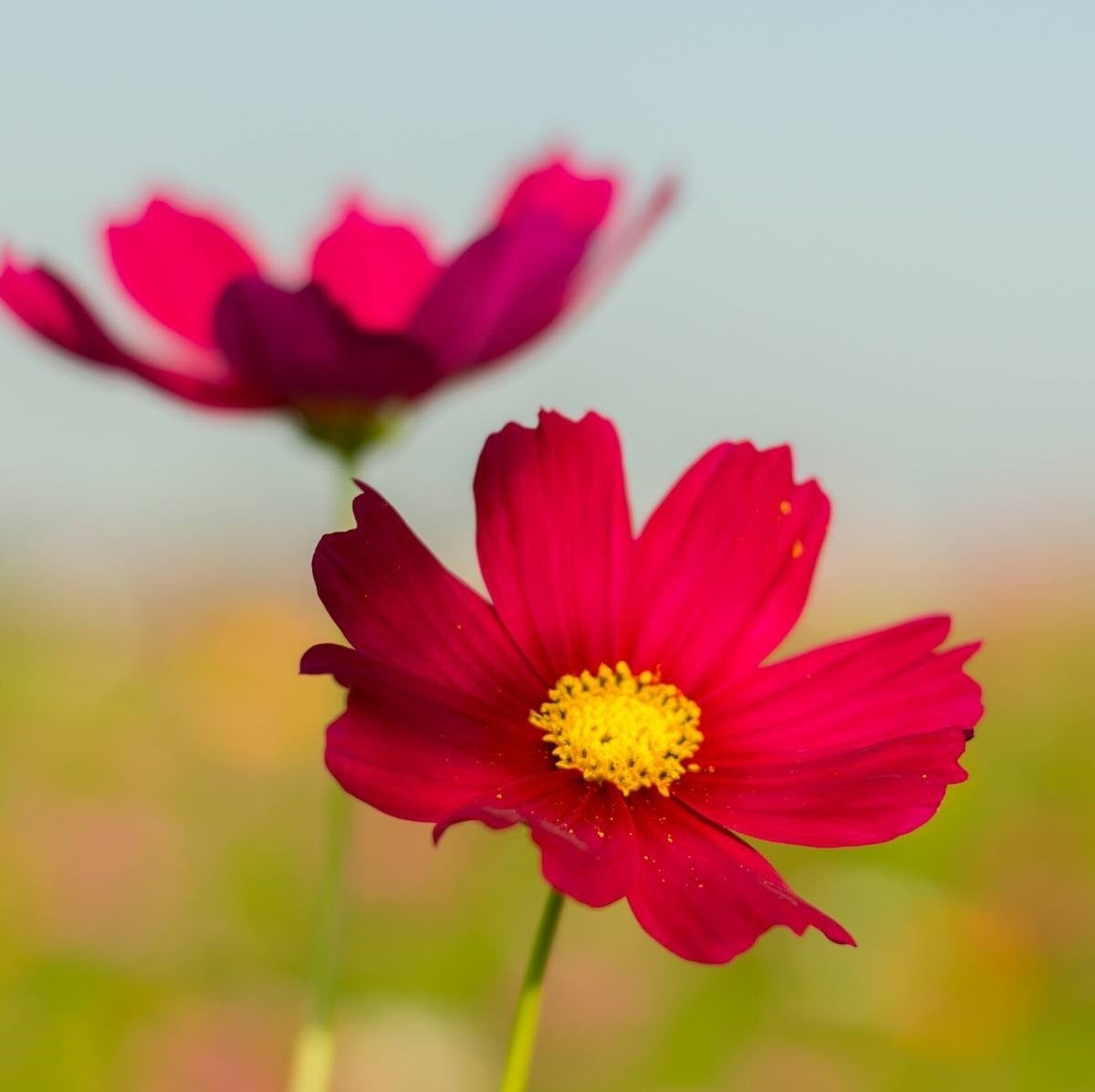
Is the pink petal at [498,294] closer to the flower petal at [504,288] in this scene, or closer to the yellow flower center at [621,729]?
the flower petal at [504,288]

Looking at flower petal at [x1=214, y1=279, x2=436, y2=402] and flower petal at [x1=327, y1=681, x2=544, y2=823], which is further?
flower petal at [x1=214, y1=279, x2=436, y2=402]

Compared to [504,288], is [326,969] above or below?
below

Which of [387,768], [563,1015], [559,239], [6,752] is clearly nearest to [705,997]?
[563,1015]

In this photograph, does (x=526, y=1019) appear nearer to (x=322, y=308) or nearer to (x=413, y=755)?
(x=413, y=755)

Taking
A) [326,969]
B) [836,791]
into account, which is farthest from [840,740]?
[326,969]

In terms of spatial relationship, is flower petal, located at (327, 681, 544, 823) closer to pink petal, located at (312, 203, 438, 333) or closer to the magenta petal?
the magenta petal

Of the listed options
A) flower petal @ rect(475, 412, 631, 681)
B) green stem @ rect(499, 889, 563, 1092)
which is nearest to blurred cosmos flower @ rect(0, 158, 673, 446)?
flower petal @ rect(475, 412, 631, 681)
